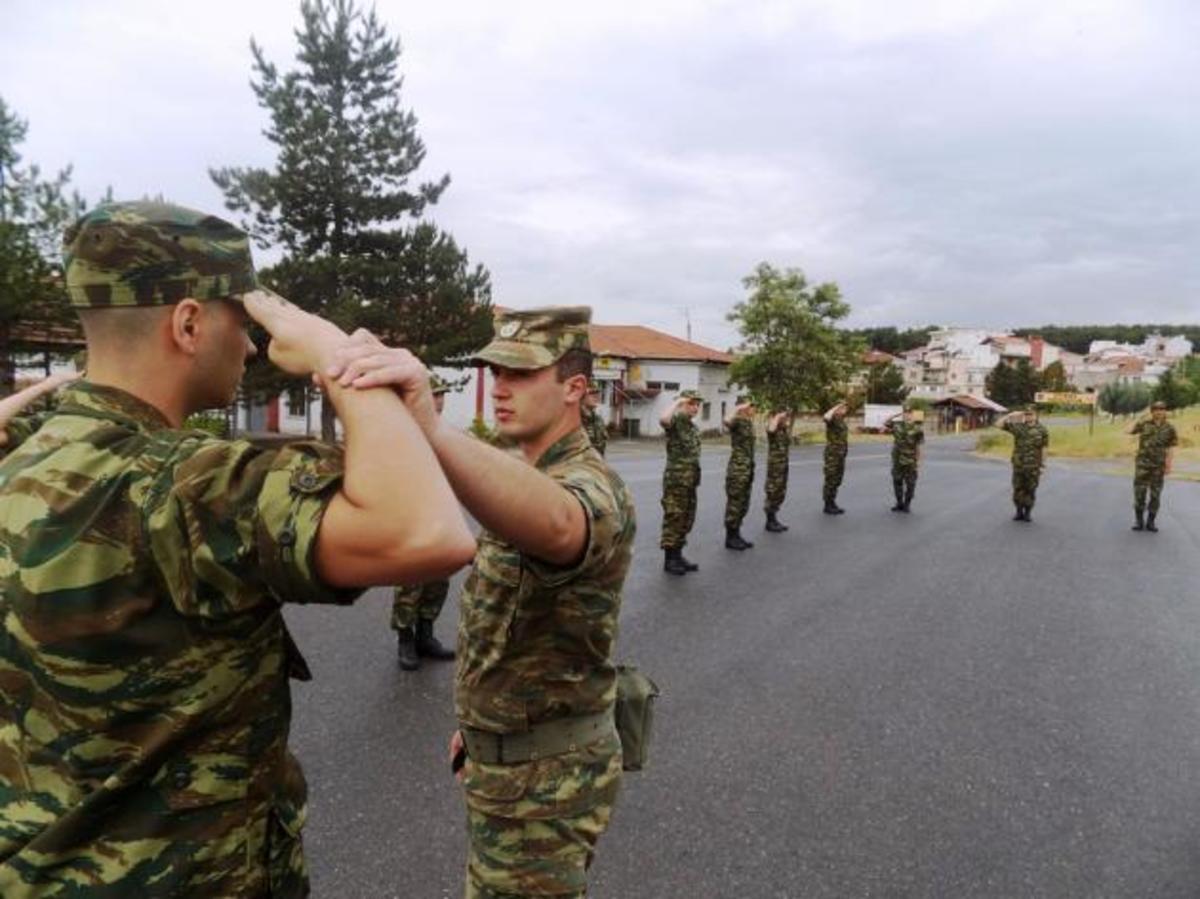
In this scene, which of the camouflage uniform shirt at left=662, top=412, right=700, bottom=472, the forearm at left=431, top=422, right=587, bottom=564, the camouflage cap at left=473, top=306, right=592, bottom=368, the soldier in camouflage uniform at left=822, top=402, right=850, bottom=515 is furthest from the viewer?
the soldier in camouflage uniform at left=822, top=402, right=850, bottom=515

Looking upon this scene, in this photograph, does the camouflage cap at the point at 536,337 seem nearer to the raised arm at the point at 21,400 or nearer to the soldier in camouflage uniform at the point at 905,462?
the raised arm at the point at 21,400

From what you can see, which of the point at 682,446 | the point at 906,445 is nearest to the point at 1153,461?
the point at 906,445

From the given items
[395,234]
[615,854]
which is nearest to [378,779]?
[615,854]

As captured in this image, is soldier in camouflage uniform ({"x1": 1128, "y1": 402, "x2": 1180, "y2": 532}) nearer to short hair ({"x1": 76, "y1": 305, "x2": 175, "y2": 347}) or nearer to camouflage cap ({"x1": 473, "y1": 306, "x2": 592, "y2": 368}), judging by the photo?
camouflage cap ({"x1": 473, "y1": 306, "x2": 592, "y2": 368})

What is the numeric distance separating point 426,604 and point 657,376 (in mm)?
38101

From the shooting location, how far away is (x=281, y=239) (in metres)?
19.1

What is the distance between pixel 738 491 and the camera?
9.24m

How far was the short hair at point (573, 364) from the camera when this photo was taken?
214 cm

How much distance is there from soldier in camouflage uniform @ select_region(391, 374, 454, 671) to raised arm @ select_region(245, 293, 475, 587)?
370 centimetres

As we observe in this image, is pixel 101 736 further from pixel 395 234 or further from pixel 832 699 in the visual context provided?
pixel 395 234

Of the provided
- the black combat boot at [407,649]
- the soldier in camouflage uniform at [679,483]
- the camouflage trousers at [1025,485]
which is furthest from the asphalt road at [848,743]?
the camouflage trousers at [1025,485]

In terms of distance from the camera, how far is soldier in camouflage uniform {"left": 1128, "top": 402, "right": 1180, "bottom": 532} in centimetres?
1160

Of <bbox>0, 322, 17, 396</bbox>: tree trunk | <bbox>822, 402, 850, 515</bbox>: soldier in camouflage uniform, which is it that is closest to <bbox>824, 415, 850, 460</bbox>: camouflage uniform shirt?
<bbox>822, 402, 850, 515</bbox>: soldier in camouflage uniform

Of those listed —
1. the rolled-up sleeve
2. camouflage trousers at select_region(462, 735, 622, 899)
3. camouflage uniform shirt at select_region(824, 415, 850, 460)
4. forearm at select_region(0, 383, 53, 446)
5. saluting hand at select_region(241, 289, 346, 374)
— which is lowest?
camouflage trousers at select_region(462, 735, 622, 899)
